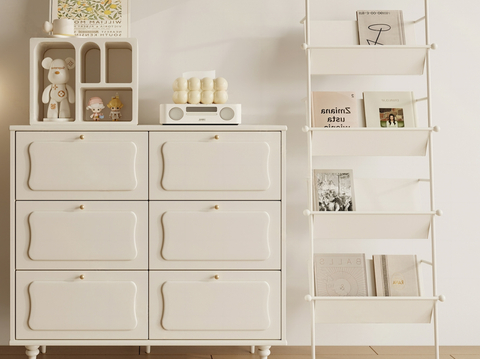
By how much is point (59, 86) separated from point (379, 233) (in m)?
1.59

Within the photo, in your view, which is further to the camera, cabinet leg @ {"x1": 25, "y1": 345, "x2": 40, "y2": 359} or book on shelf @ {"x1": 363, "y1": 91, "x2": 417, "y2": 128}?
book on shelf @ {"x1": 363, "y1": 91, "x2": 417, "y2": 128}

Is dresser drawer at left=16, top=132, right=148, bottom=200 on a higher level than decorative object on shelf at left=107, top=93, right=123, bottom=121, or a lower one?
lower

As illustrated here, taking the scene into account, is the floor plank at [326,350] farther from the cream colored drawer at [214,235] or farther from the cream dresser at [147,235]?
the cream colored drawer at [214,235]

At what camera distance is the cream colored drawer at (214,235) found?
1.88m

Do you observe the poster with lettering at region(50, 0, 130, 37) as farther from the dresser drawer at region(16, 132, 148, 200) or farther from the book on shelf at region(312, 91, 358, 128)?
the book on shelf at region(312, 91, 358, 128)

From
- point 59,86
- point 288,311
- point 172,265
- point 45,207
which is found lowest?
point 288,311

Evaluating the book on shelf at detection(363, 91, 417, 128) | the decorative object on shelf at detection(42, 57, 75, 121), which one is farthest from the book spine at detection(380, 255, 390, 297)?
the decorative object on shelf at detection(42, 57, 75, 121)

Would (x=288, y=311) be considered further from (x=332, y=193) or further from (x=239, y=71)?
(x=239, y=71)

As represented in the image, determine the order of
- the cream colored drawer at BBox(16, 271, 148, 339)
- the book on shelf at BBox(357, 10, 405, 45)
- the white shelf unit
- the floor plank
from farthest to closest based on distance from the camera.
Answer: the floor plank, the book on shelf at BBox(357, 10, 405, 45), the white shelf unit, the cream colored drawer at BBox(16, 271, 148, 339)

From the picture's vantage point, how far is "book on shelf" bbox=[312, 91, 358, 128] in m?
2.10

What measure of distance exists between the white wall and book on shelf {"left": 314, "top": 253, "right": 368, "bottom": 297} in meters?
0.22

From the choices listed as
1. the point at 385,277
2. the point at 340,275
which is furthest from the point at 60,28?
the point at 385,277

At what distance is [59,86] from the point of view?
2070 mm

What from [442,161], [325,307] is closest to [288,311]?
[325,307]
